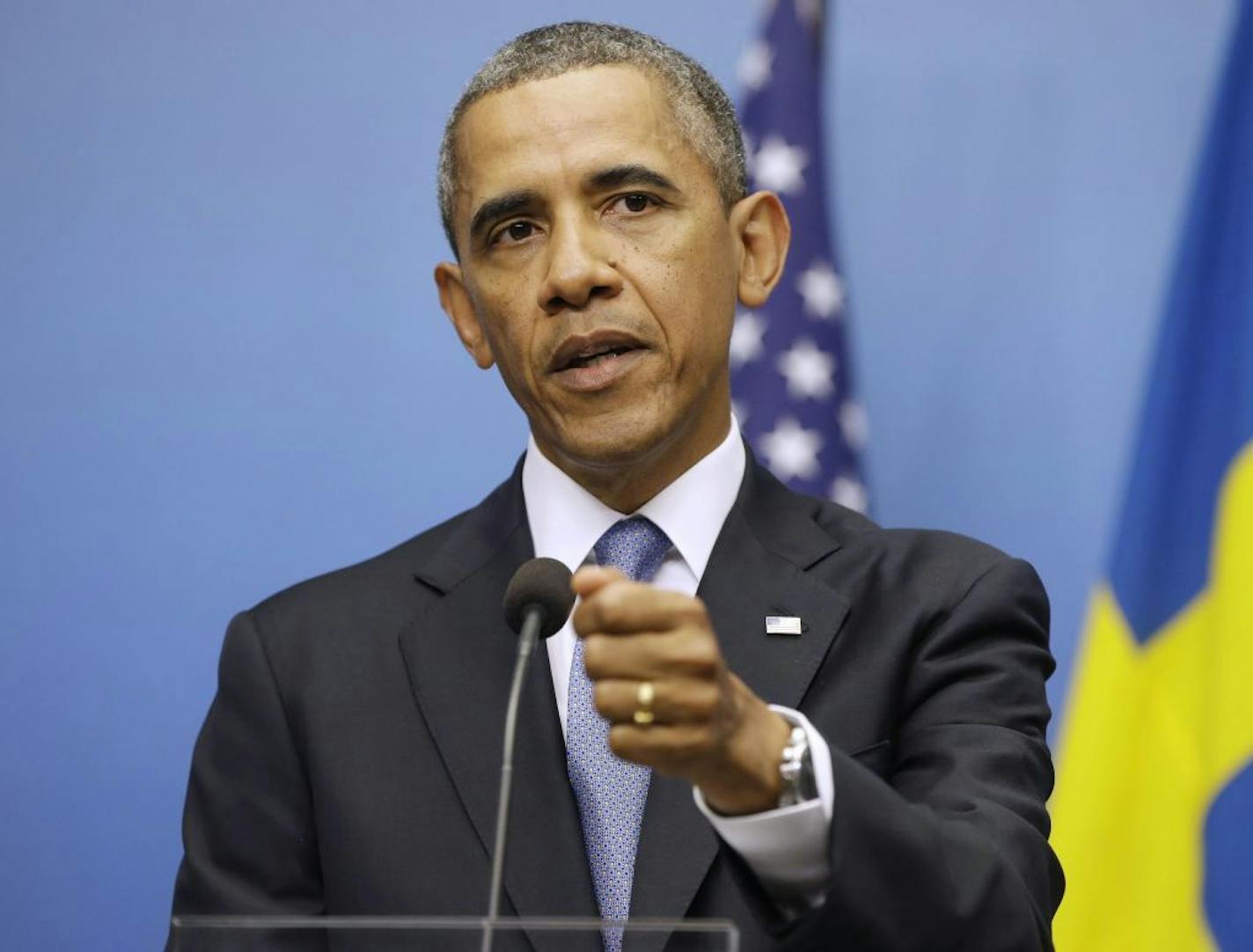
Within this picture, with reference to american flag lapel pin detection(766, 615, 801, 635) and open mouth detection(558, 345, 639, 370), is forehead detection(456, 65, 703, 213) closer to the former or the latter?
open mouth detection(558, 345, 639, 370)

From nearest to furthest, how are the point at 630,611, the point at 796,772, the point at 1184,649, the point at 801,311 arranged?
the point at 630,611 → the point at 796,772 → the point at 1184,649 → the point at 801,311

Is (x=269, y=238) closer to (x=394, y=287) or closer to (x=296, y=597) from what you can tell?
(x=394, y=287)

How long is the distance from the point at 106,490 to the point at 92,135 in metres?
0.65

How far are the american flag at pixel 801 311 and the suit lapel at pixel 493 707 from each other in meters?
0.88

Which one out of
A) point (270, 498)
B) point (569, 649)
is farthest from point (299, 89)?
point (569, 649)

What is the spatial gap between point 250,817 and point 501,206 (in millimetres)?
796

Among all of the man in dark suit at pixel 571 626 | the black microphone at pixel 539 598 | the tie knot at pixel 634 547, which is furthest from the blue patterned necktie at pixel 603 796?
the black microphone at pixel 539 598

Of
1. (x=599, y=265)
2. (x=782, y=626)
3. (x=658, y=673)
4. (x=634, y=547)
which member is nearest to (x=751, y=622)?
(x=782, y=626)

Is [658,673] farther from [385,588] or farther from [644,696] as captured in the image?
[385,588]

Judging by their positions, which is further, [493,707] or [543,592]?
[493,707]

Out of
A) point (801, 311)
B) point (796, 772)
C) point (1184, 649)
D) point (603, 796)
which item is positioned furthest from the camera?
point (801, 311)

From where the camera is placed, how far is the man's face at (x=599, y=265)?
2.21 meters

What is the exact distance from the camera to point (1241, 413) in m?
2.87

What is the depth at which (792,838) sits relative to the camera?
159cm
